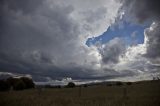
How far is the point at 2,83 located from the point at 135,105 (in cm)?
5015

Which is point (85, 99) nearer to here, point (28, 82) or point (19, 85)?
point (19, 85)

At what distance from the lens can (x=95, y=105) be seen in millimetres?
17219

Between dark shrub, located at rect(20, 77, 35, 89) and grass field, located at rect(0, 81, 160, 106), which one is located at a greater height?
dark shrub, located at rect(20, 77, 35, 89)

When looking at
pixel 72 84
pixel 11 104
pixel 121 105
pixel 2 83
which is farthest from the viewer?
pixel 72 84

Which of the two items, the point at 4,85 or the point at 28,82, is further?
the point at 28,82

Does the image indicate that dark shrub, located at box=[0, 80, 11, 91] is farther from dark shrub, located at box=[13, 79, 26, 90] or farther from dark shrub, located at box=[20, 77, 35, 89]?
dark shrub, located at box=[20, 77, 35, 89]

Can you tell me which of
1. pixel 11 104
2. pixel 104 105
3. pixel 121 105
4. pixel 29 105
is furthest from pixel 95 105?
pixel 11 104

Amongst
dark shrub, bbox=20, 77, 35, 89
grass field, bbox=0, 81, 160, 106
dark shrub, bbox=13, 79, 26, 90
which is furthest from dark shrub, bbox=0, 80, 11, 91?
grass field, bbox=0, 81, 160, 106

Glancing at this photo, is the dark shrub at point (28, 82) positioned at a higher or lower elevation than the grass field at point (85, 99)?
higher

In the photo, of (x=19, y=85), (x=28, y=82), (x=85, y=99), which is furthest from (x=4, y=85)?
(x=85, y=99)

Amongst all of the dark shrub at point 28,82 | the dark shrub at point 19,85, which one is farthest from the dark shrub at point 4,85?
the dark shrub at point 28,82

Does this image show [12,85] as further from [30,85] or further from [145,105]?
[145,105]

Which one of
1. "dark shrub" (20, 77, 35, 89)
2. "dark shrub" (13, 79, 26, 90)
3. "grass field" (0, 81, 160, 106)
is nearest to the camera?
"grass field" (0, 81, 160, 106)

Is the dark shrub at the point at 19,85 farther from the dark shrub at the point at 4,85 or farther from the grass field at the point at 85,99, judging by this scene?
the grass field at the point at 85,99
